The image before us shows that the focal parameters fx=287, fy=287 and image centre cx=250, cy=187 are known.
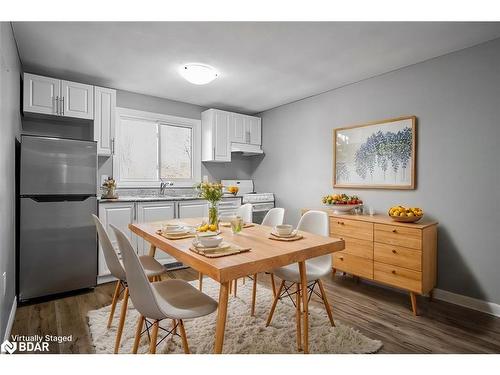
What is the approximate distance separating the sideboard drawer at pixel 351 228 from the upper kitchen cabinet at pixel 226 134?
2125mm

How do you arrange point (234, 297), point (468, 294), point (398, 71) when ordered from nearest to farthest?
1. point (468, 294)
2. point (234, 297)
3. point (398, 71)

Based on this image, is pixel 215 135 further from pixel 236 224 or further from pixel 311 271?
pixel 311 271

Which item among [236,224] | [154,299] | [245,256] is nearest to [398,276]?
[236,224]

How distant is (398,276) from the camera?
2701 mm

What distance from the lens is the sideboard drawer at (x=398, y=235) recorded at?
8.48ft

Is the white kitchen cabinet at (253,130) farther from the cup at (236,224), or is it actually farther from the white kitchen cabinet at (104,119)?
the cup at (236,224)

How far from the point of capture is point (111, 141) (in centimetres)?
359

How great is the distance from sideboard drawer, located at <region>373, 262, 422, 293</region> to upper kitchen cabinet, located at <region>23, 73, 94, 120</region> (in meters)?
3.63

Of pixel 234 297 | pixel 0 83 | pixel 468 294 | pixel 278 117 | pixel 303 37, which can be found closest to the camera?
→ pixel 0 83

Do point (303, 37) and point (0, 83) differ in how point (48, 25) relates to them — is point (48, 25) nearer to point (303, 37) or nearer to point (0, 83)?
point (0, 83)

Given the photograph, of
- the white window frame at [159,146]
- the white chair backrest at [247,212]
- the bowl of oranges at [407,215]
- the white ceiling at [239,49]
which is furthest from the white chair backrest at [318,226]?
the white window frame at [159,146]

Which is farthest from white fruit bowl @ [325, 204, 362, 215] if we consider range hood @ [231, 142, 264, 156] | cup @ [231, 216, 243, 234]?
range hood @ [231, 142, 264, 156]

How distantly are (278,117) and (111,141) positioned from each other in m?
2.58
